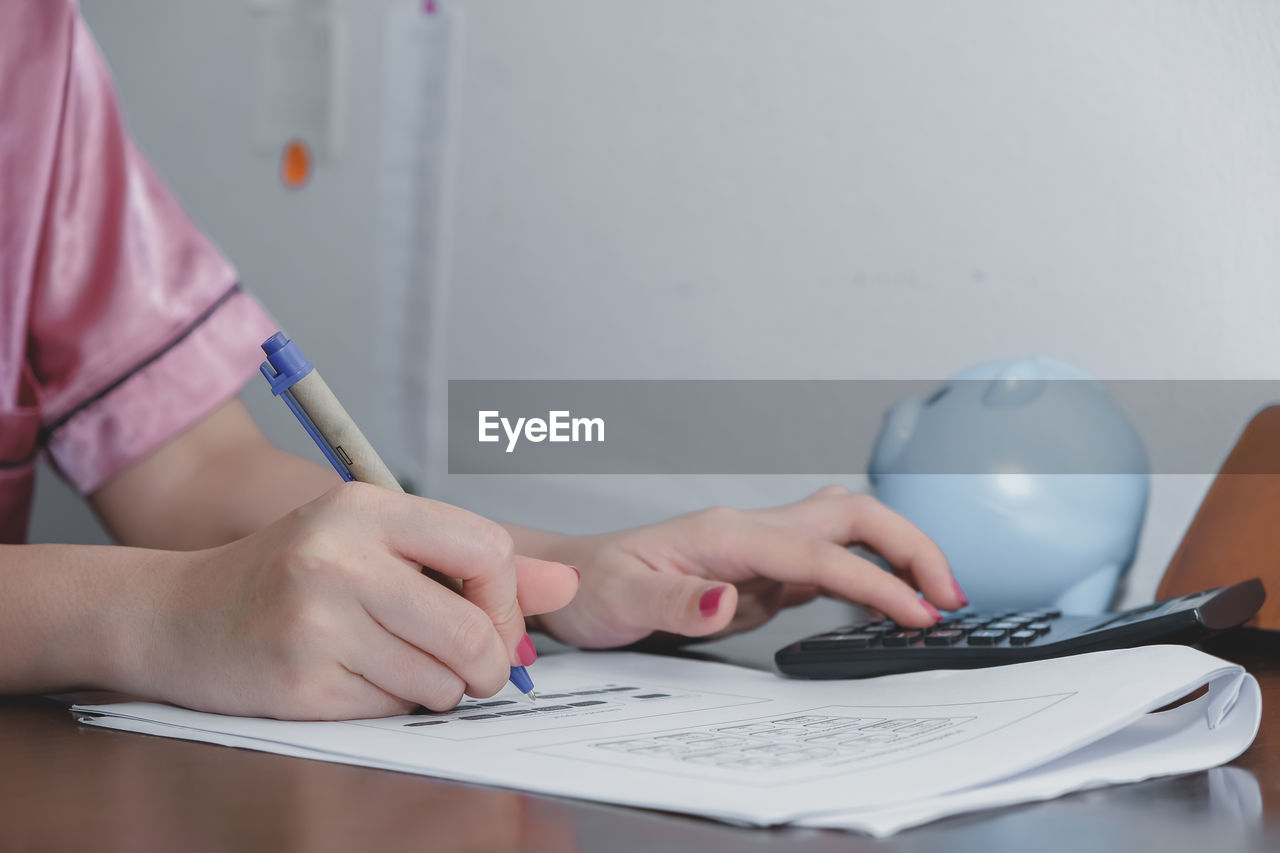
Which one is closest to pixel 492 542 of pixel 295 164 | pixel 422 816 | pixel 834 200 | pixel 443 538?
pixel 443 538

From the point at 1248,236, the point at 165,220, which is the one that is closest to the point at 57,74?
the point at 165,220

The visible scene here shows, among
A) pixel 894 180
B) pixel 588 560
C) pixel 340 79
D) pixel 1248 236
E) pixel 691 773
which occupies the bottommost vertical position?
pixel 691 773

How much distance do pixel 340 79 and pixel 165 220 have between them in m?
0.65

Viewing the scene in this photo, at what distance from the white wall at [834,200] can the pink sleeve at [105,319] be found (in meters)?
0.46

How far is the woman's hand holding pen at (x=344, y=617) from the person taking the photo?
0.37 meters

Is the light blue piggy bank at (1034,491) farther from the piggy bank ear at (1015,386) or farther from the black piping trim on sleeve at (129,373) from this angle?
the black piping trim on sleeve at (129,373)

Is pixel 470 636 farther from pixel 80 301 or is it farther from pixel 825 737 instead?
pixel 80 301

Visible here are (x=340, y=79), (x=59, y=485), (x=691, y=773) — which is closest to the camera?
(x=691, y=773)

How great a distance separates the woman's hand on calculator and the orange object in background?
93 centimetres

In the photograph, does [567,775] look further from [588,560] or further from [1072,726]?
[588,560]

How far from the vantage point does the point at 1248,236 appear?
32.1 inches

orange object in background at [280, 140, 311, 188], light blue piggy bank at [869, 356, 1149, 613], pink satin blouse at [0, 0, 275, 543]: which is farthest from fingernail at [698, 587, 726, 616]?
orange object in background at [280, 140, 311, 188]

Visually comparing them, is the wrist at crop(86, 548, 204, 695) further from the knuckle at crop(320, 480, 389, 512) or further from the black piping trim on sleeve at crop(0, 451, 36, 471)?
the black piping trim on sleeve at crop(0, 451, 36, 471)

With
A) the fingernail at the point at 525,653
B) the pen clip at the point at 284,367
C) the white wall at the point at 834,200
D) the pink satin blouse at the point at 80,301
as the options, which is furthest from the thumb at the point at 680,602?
the white wall at the point at 834,200
